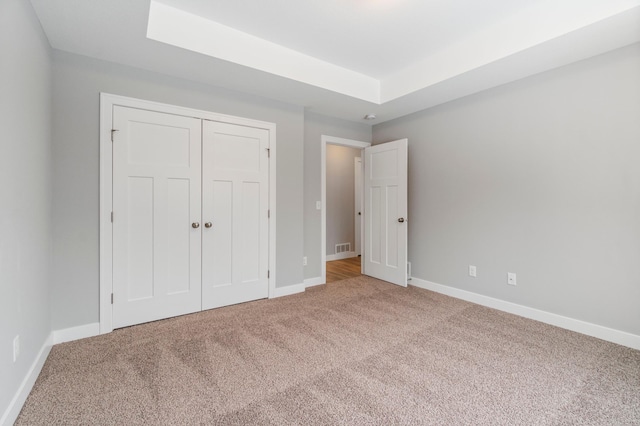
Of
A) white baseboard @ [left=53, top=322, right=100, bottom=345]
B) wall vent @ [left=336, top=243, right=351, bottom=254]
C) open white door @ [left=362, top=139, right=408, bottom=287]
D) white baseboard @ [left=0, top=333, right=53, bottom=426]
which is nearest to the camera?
white baseboard @ [left=0, top=333, right=53, bottom=426]

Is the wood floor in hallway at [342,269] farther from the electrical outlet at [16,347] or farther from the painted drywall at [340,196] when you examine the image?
the electrical outlet at [16,347]

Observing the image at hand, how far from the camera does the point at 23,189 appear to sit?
1.70 meters

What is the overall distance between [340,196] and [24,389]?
508 cm

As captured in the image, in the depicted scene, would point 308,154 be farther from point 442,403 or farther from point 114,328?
point 442,403

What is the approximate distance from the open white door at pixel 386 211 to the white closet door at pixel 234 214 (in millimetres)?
1730

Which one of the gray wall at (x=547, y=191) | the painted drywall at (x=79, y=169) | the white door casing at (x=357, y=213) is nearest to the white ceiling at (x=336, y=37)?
the painted drywall at (x=79, y=169)

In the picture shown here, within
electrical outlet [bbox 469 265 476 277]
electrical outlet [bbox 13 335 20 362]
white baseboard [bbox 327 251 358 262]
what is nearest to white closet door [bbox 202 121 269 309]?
electrical outlet [bbox 13 335 20 362]

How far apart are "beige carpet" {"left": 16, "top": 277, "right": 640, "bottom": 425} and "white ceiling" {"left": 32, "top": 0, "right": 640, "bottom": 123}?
94.8 inches

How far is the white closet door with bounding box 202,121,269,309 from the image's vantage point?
3.03 m

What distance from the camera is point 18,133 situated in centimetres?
162

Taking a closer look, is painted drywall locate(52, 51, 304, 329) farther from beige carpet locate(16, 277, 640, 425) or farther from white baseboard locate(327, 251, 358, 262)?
white baseboard locate(327, 251, 358, 262)

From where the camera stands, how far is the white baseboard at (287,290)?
11.5 ft

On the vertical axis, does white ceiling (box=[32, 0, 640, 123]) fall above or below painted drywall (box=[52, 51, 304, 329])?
above

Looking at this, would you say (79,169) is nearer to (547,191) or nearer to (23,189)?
(23,189)
